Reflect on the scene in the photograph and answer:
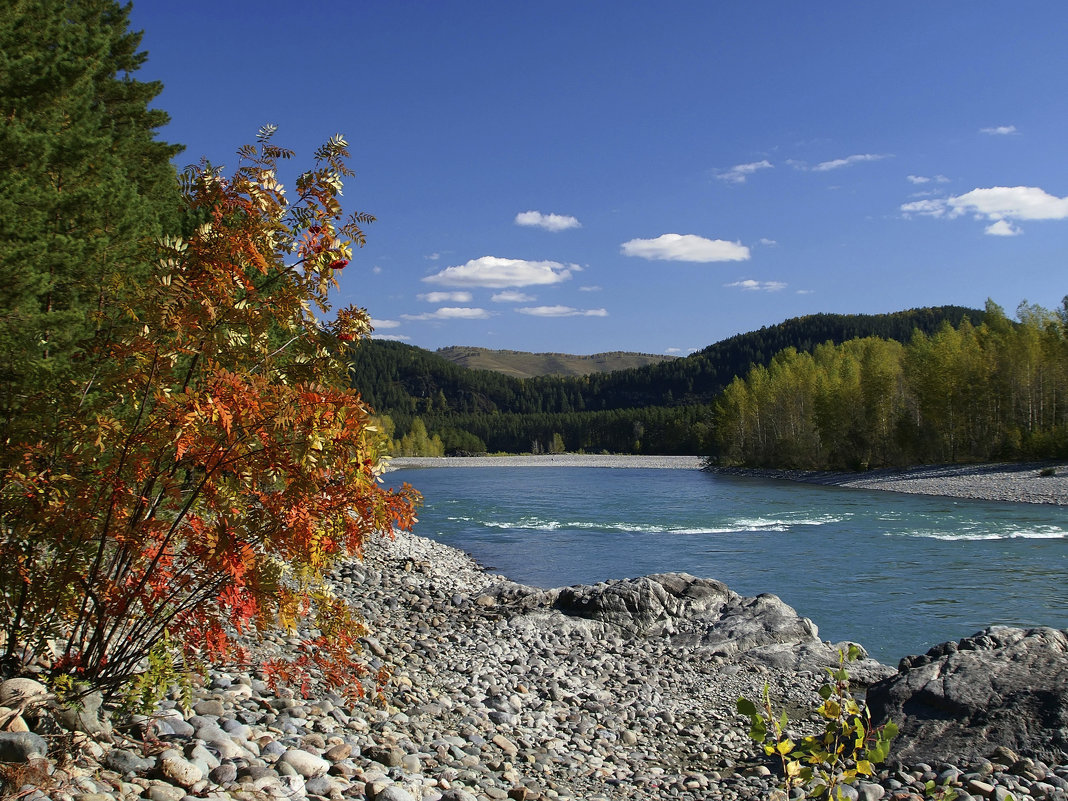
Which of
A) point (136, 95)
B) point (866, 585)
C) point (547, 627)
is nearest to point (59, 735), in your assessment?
point (547, 627)

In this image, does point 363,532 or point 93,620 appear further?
point 93,620

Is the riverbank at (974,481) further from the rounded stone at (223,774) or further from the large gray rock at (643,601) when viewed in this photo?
the rounded stone at (223,774)

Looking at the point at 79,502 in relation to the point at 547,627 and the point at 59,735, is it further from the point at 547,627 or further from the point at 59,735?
the point at 547,627

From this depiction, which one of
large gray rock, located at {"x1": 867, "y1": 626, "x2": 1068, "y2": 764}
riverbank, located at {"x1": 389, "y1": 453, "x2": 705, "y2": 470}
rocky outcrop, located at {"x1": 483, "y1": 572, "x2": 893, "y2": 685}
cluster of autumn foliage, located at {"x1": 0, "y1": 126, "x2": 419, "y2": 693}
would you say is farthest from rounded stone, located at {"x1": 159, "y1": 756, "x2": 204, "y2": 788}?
riverbank, located at {"x1": 389, "y1": 453, "x2": 705, "y2": 470}

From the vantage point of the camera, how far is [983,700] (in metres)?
9.12

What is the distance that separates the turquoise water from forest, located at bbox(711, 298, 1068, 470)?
21.1 meters

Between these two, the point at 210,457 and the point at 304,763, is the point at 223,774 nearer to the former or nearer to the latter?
the point at 304,763

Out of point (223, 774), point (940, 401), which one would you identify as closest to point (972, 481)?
point (940, 401)

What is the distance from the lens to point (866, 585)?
19.5m

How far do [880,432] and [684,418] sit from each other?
3544 inches

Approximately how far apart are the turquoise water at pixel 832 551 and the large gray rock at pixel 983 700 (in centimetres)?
328

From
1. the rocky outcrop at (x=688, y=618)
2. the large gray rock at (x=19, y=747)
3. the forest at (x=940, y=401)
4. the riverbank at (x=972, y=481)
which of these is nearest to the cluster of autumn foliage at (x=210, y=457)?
the large gray rock at (x=19, y=747)

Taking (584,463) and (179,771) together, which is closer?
(179,771)

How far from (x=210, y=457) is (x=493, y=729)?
5.76m
